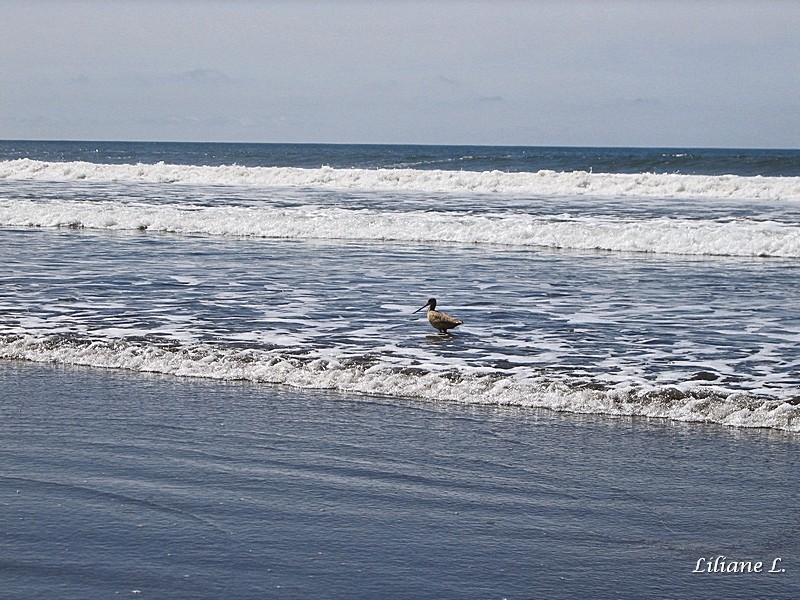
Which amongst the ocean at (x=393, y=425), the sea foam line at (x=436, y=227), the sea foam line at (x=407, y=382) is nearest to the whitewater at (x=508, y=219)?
the sea foam line at (x=436, y=227)

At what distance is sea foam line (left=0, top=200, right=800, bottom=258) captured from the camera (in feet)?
68.5

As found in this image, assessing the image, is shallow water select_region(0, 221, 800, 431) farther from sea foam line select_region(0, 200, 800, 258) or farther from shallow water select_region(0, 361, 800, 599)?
sea foam line select_region(0, 200, 800, 258)

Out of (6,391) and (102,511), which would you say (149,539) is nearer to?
(102,511)

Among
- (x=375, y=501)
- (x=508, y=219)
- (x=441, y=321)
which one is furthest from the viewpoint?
(x=508, y=219)

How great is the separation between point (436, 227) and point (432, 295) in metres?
9.92

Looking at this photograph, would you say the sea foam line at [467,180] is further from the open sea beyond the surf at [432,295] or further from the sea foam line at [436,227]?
the sea foam line at [436,227]

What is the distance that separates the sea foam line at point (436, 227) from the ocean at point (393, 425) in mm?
2493

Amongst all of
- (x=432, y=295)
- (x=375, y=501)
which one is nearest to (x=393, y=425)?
(x=375, y=501)

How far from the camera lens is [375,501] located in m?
5.59

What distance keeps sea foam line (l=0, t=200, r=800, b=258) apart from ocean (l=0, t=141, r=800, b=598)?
249cm

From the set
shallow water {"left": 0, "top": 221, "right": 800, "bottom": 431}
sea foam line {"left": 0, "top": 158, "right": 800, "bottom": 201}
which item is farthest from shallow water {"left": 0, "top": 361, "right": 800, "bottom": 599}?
sea foam line {"left": 0, "top": 158, "right": 800, "bottom": 201}

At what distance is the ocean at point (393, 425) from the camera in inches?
188

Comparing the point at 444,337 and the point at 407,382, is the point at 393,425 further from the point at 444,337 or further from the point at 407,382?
the point at 444,337

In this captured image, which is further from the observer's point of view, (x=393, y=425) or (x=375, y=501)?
(x=393, y=425)
